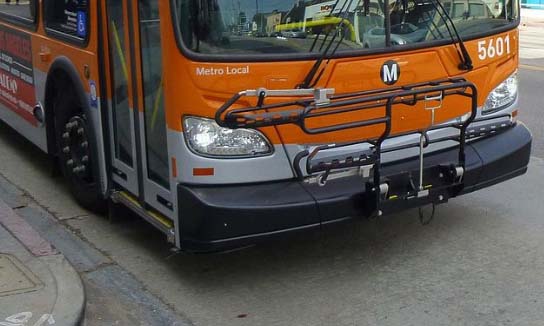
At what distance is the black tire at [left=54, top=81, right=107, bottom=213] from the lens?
5.62 m

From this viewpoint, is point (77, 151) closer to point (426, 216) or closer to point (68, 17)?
point (68, 17)

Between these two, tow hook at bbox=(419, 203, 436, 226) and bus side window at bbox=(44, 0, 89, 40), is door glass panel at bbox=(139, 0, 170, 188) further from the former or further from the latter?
tow hook at bbox=(419, 203, 436, 226)

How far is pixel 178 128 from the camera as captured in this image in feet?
13.8

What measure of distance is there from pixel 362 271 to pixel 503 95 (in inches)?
61.1

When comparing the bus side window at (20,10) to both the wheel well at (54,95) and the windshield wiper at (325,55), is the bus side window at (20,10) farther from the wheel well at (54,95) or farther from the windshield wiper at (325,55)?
the windshield wiper at (325,55)

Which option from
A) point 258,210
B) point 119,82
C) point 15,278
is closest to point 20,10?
point 119,82

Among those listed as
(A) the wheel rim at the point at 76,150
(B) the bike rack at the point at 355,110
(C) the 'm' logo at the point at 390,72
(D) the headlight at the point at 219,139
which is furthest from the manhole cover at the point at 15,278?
(C) the 'm' logo at the point at 390,72

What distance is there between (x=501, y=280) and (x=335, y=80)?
163 centimetres

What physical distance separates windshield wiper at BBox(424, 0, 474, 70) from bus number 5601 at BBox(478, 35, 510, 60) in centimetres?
16

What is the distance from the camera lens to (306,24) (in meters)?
4.37

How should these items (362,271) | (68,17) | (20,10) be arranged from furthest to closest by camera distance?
(20,10)
(68,17)
(362,271)

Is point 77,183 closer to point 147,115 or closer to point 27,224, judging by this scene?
point 27,224

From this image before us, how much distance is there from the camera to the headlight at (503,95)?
508cm

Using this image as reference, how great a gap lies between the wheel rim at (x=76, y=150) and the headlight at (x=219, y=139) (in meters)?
1.61
